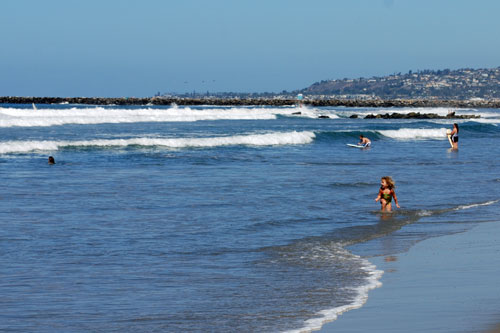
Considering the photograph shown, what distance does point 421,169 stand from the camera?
78.8ft

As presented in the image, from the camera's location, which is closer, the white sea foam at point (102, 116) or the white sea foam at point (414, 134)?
the white sea foam at point (414, 134)

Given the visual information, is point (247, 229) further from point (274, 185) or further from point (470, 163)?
point (470, 163)

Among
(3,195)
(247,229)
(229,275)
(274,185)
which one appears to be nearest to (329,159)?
(274,185)

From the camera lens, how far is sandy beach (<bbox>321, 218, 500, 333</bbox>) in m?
6.81

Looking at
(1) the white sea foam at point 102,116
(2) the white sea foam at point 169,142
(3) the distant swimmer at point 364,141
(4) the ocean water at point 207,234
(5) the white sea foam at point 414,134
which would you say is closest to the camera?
(4) the ocean water at point 207,234

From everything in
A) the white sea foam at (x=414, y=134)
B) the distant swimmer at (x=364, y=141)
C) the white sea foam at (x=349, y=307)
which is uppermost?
the white sea foam at (x=349, y=307)

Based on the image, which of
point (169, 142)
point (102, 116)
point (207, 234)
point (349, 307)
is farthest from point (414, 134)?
point (349, 307)

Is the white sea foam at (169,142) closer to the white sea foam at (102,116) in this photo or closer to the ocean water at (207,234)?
the ocean water at (207,234)

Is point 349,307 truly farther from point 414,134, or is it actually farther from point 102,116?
point 102,116

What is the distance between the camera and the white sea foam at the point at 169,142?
3042cm

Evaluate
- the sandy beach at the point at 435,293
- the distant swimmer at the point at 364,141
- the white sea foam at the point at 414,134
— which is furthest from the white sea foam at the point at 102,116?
the sandy beach at the point at 435,293

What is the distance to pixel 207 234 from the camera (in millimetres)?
11758

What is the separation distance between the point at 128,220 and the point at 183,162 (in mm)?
12743

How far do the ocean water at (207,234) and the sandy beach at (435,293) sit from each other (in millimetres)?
249
